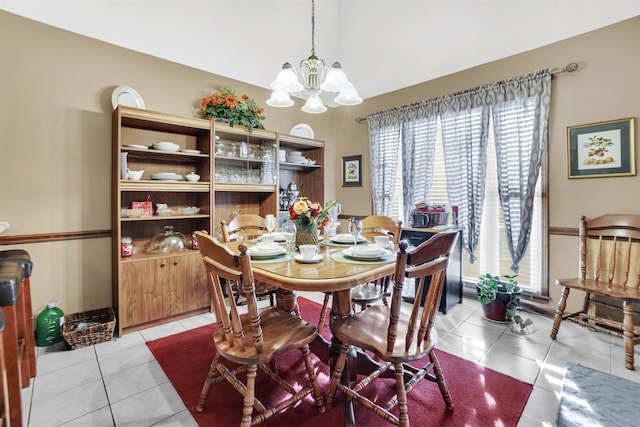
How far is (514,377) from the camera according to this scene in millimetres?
1862

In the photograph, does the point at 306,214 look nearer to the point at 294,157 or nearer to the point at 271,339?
the point at 271,339

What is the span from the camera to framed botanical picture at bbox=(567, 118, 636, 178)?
2385 mm

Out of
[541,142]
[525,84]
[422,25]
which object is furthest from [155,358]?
[422,25]

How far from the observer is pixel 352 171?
14.2 ft

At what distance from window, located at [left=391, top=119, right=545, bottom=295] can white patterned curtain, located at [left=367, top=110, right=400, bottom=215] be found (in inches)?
20.5

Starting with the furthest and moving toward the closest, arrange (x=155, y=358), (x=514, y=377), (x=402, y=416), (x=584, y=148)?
1. (x=584, y=148)
2. (x=155, y=358)
3. (x=514, y=377)
4. (x=402, y=416)

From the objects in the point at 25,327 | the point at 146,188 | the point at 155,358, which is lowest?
the point at 155,358

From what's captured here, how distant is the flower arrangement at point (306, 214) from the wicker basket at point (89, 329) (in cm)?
180

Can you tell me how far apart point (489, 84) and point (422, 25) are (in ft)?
3.68

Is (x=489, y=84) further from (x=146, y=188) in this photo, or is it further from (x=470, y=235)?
(x=146, y=188)

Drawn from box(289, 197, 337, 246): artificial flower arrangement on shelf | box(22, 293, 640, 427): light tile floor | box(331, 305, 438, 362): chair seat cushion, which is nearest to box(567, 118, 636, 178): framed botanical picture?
box(22, 293, 640, 427): light tile floor

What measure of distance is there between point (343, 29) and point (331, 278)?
4128mm

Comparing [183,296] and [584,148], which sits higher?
[584,148]

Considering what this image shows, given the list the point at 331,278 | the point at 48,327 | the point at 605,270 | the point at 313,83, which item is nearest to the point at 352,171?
the point at 313,83
